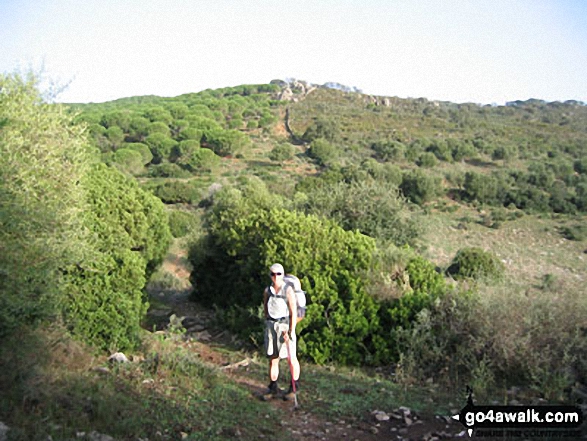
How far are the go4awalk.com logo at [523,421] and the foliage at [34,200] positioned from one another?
14.3ft

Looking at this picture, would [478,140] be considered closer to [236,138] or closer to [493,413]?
[236,138]

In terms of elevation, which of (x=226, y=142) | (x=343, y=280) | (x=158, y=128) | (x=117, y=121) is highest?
(x=117, y=121)

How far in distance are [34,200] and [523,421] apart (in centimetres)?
577

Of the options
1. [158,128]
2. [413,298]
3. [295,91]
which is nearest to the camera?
[413,298]

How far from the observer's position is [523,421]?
13.8ft

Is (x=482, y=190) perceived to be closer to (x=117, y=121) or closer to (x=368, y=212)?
(x=368, y=212)

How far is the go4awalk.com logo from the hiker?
1722mm

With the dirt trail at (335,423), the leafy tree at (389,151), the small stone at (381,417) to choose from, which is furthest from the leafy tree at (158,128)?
the small stone at (381,417)

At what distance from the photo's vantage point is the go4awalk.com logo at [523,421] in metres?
4.00

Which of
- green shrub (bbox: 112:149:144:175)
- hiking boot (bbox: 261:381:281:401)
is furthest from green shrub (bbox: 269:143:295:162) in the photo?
hiking boot (bbox: 261:381:281:401)

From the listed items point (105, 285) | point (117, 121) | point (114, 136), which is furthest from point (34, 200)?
point (117, 121)

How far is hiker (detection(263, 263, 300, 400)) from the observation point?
4.88m

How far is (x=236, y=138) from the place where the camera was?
3903cm

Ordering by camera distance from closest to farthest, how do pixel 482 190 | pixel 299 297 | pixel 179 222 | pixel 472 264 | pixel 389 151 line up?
1. pixel 299 297
2. pixel 472 264
3. pixel 179 222
4. pixel 482 190
5. pixel 389 151
